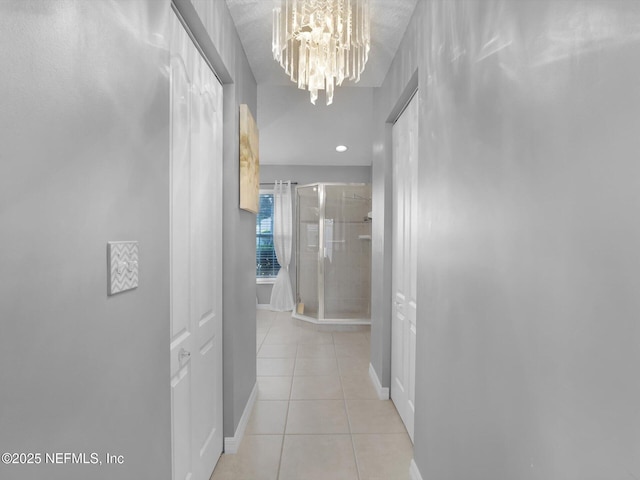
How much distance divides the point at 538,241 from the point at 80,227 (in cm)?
106

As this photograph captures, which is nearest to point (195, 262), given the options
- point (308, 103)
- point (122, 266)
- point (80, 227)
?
point (122, 266)

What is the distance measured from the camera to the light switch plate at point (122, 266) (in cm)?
85

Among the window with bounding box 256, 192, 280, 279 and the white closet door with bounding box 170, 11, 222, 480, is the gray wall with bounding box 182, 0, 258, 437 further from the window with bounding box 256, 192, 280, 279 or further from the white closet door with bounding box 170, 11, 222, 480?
the window with bounding box 256, 192, 280, 279

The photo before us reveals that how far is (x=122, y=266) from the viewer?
35.3 inches

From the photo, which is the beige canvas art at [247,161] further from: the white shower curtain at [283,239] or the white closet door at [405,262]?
the white shower curtain at [283,239]

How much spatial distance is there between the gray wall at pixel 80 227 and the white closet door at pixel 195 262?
0.27 metres

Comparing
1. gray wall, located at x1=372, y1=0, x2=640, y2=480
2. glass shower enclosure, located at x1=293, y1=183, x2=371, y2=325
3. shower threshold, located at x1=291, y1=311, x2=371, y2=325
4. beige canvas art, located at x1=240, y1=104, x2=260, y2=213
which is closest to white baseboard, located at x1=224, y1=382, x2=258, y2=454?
gray wall, located at x1=372, y1=0, x2=640, y2=480

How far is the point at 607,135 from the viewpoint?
25.7 inches

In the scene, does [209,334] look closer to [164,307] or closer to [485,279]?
[164,307]

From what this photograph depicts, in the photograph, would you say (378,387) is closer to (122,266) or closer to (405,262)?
(405,262)

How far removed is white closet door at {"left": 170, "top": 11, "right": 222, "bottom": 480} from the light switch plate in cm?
42

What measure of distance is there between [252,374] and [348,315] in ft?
8.04

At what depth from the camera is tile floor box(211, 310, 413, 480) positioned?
1.93 metres

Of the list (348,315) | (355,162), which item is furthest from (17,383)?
(355,162)
